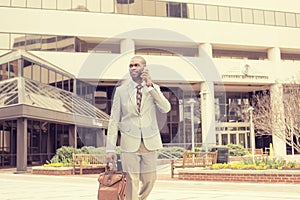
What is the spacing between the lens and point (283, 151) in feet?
115

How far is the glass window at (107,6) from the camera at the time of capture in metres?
31.4

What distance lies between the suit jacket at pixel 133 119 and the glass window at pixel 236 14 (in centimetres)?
3157

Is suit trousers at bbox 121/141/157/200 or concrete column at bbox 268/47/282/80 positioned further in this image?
concrete column at bbox 268/47/282/80

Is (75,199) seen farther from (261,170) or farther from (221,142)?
(221,142)

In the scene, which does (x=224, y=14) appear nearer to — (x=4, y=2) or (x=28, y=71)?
(x=28, y=71)

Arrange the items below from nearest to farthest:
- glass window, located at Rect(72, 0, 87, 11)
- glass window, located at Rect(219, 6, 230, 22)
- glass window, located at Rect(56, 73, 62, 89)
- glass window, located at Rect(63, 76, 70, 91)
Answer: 1. glass window, located at Rect(56, 73, 62, 89)
2. glass window, located at Rect(63, 76, 70, 91)
3. glass window, located at Rect(72, 0, 87, 11)
4. glass window, located at Rect(219, 6, 230, 22)

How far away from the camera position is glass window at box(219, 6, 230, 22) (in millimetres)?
34281

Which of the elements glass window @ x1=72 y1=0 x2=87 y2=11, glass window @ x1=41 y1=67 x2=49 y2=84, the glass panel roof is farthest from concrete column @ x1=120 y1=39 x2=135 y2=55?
the glass panel roof

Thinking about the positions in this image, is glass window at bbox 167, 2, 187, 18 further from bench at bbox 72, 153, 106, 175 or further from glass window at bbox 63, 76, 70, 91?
bench at bbox 72, 153, 106, 175

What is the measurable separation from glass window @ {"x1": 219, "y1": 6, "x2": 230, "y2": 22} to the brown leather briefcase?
3160cm

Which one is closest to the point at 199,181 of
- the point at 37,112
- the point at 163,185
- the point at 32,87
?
the point at 163,185

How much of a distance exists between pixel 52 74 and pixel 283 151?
66.1 ft

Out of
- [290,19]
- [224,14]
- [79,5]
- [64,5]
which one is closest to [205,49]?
[224,14]

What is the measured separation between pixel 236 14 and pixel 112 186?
107 ft
